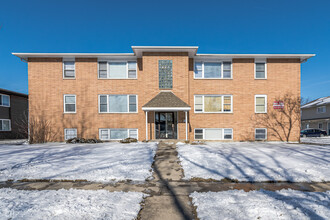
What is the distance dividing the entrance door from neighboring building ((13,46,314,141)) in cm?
8

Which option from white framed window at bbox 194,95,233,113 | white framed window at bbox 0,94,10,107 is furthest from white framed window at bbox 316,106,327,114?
white framed window at bbox 0,94,10,107

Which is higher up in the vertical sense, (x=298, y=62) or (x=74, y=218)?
(x=298, y=62)

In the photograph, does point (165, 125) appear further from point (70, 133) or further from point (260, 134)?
point (260, 134)

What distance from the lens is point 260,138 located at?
13.3 m

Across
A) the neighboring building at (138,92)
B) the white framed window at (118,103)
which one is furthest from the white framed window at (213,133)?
the white framed window at (118,103)

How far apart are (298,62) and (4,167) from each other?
20.4 meters

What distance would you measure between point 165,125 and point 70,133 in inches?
321

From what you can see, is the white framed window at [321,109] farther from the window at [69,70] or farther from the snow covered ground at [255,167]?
the window at [69,70]

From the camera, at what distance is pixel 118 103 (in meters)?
13.4

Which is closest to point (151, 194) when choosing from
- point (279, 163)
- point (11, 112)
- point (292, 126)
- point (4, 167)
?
point (279, 163)

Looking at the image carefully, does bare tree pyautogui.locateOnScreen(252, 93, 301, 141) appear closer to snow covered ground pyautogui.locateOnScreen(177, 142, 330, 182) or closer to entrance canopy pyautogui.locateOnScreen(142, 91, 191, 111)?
snow covered ground pyautogui.locateOnScreen(177, 142, 330, 182)

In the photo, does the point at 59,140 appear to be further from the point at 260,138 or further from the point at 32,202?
the point at 260,138

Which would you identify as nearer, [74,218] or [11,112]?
[74,218]

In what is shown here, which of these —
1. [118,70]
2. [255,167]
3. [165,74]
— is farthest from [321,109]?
[118,70]
